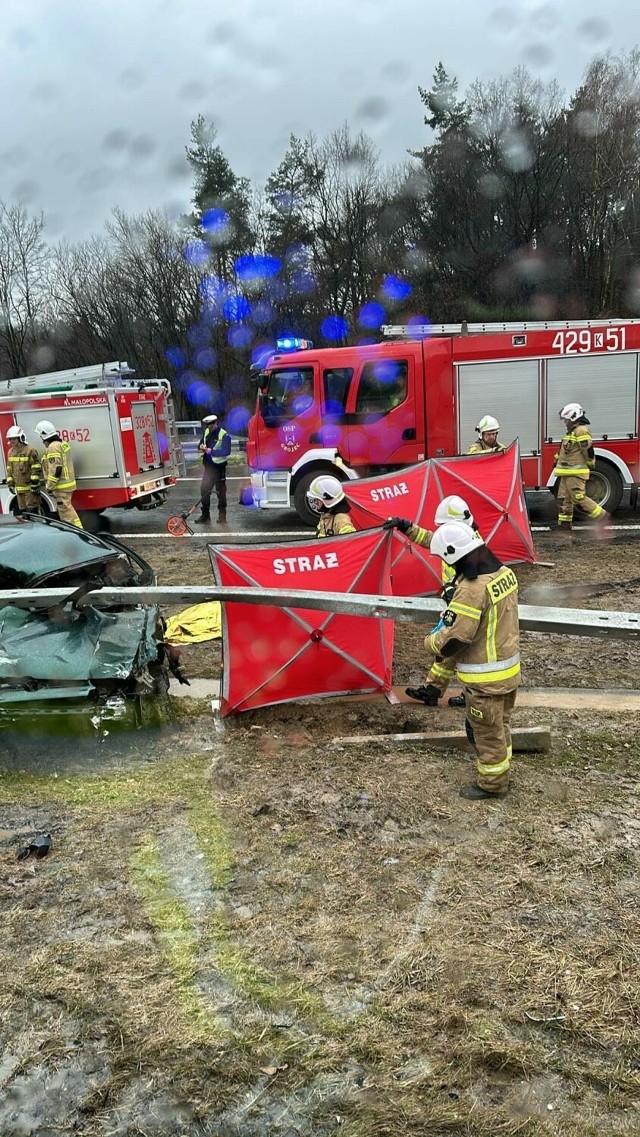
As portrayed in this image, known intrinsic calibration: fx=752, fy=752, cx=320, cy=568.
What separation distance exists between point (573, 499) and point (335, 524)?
16.3 feet

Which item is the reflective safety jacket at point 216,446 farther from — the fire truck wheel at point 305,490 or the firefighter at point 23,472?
the firefighter at point 23,472

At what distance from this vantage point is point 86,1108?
236 centimetres

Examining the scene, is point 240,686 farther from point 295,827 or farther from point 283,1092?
point 283,1092

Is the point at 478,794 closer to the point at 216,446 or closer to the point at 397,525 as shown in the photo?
the point at 397,525

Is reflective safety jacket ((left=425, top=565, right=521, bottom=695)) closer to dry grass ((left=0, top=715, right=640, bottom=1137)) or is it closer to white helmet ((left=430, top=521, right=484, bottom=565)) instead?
white helmet ((left=430, top=521, right=484, bottom=565))

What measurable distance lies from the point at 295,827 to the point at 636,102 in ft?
107

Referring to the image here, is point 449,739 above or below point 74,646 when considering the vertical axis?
below

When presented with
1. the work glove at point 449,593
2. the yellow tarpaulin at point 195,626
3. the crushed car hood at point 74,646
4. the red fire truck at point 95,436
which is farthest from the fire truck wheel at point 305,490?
the work glove at point 449,593

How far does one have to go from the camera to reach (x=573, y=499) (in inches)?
385

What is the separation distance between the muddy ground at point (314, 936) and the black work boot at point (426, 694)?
458 mm

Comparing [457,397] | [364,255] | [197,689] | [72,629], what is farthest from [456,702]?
[364,255]

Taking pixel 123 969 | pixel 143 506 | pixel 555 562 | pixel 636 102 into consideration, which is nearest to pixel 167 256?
pixel 636 102

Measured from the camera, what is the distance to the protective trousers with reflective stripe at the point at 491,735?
388 centimetres

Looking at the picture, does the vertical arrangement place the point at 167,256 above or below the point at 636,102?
below
